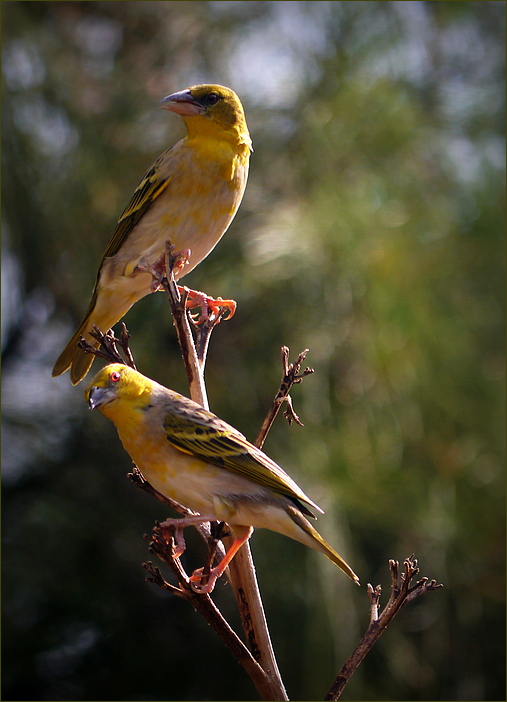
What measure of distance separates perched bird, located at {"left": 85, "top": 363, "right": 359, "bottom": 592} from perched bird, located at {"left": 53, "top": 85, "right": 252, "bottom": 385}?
49 centimetres

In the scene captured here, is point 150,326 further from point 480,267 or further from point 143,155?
point 480,267

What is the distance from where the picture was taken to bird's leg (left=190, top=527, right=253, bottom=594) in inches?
43.4

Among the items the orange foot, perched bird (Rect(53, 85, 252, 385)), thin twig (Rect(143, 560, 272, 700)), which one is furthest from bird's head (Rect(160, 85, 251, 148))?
thin twig (Rect(143, 560, 272, 700))

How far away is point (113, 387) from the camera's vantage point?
1364 mm

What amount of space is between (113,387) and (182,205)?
69cm

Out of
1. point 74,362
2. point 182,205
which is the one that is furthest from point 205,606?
point 182,205

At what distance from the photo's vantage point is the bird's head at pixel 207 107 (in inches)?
75.2

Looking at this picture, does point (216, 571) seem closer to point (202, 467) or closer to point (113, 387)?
point (202, 467)

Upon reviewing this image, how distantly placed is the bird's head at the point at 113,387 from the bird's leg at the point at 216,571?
35 cm

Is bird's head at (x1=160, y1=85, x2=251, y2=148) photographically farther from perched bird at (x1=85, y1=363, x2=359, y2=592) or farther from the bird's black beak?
perched bird at (x1=85, y1=363, x2=359, y2=592)

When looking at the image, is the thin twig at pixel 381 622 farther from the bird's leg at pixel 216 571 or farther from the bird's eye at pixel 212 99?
the bird's eye at pixel 212 99

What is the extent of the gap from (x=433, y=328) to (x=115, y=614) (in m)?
1.93

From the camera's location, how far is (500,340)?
356 centimetres

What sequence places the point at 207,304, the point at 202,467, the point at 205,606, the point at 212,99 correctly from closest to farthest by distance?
the point at 205,606, the point at 202,467, the point at 207,304, the point at 212,99
